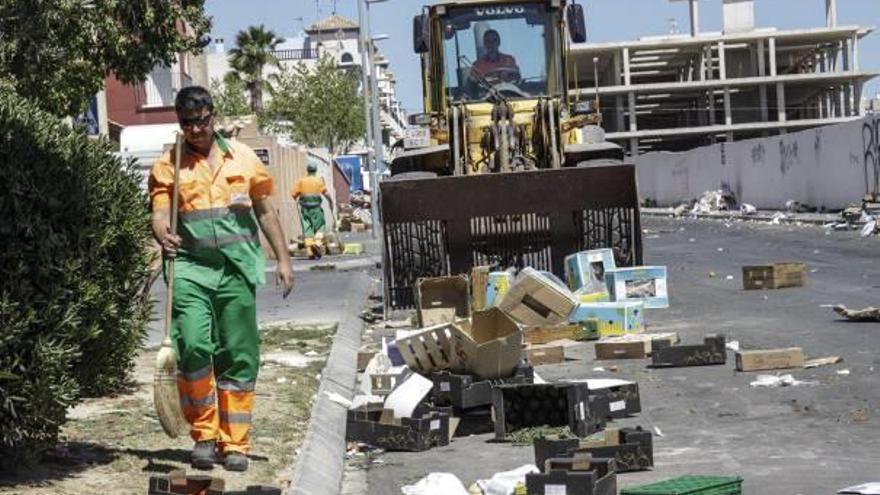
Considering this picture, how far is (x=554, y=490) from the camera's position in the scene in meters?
7.05

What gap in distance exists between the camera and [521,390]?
9.65 m

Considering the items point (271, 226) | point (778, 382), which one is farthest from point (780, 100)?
point (271, 226)

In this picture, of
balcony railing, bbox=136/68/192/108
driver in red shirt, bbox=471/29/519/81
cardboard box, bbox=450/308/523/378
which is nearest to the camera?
cardboard box, bbox=450/308/523/378

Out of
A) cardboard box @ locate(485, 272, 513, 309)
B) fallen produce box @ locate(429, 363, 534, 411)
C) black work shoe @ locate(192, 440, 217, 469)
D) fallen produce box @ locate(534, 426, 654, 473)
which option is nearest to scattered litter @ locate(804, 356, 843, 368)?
fallen produce box @ locate(429, 363, 534, 411)

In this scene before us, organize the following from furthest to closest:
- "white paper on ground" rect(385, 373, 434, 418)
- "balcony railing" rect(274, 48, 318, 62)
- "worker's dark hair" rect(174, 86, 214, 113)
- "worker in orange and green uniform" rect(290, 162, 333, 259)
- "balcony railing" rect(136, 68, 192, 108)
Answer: "balcony railing" rect(274, 48, 318, 62) → "balcony railing" rect(136, 68, 192, 108) → "worker in orange and green uniform" rect(290, 162, 333, 259) → "white paper on ground" rect(385, 373, 434, 418) → "worker's dark hair" rect(174, 86, 214, 113)

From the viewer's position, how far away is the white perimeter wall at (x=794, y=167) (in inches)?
1629

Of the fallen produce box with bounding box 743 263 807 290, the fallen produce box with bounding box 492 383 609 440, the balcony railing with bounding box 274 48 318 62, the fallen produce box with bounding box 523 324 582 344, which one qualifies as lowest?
the fallen produce box with bounding box 743 263 807 290

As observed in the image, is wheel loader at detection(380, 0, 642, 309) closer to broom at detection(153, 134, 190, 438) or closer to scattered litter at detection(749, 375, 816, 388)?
scattered litter at detection(749, 375, 816, 388)

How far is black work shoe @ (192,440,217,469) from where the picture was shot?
26.2 feet

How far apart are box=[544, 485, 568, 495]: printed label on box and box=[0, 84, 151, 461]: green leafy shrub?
82.3 inches

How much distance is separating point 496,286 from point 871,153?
85.7 ft

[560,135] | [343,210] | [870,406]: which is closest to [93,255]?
[870,406]

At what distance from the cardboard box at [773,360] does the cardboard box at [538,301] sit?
2.94 meters

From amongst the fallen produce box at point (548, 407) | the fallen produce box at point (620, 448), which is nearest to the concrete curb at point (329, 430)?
the fallen produce box at point (548, 407)
